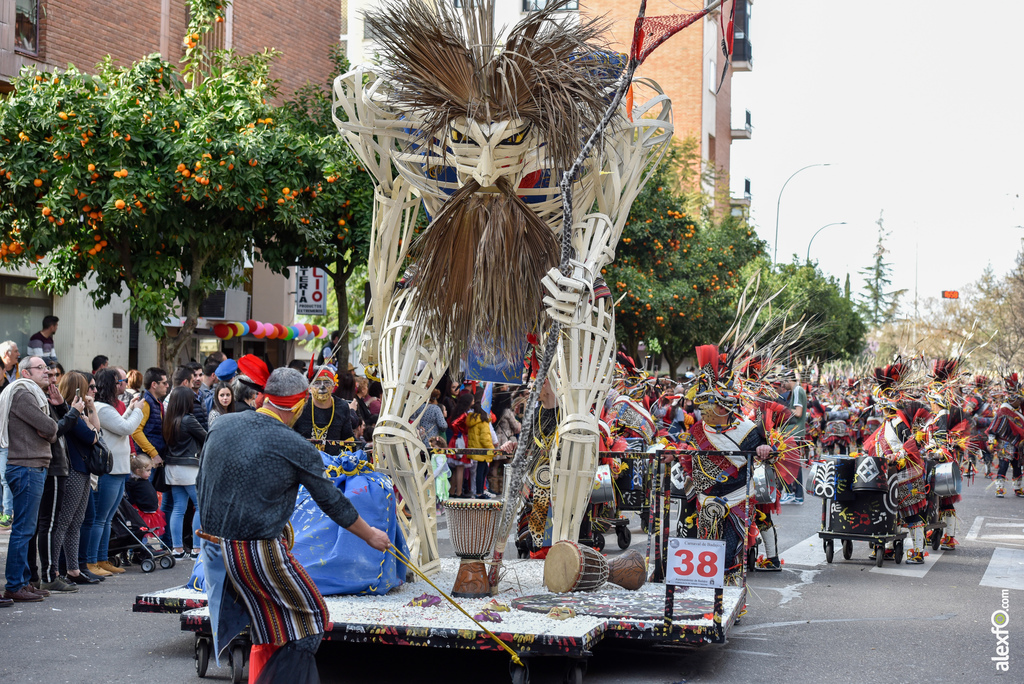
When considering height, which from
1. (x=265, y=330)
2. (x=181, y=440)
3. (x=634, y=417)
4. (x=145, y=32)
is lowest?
(x=181, y=440)

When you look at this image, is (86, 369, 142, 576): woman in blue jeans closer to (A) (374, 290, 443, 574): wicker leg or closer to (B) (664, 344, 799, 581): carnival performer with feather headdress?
(A) (374, 290, 443, 574): wicker leg

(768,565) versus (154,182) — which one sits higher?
(154,182)

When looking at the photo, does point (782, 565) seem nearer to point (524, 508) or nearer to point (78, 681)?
point (524, 508)

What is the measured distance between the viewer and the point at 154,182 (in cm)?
1304

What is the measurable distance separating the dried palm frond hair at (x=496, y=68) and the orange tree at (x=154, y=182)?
21.4ft

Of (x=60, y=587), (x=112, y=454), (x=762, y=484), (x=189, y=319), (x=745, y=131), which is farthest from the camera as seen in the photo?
(x=745, y=131)

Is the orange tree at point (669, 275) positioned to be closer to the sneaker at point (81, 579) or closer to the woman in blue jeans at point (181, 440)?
the woman in blue jeans at point (181, 440)

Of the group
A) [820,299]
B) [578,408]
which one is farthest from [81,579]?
[820,299]

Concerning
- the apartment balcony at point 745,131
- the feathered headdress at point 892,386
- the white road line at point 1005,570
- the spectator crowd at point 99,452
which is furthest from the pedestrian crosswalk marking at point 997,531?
the apartment balcony at point 745,131

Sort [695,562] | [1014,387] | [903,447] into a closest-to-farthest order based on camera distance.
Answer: [695,562], [903,447], [1014,387]

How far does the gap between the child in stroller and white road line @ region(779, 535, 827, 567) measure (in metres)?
6.09

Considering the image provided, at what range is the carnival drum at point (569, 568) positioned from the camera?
23.2 feet

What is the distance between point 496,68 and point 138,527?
19.5 ft

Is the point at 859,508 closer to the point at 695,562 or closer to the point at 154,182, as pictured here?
the point at 695,562
